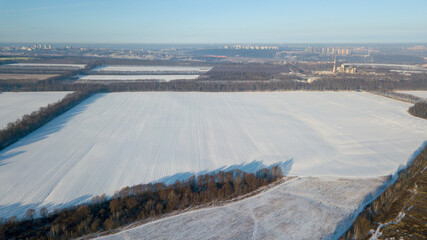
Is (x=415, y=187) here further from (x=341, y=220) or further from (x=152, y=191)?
(x=152, y=191)

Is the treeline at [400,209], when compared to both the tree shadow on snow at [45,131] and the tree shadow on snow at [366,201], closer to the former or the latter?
the tree shadow on snow at [366,201]

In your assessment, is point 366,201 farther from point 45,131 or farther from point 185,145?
point 45,131

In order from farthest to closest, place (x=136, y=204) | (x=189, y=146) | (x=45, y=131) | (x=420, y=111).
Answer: (x=420, y=111) → (x=45, y=131) → (x=189, y=146) → (x=136, y=204)

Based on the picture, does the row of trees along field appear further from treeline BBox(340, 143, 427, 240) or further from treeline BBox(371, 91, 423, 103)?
treeline BBox(340, 143, 427, 240)

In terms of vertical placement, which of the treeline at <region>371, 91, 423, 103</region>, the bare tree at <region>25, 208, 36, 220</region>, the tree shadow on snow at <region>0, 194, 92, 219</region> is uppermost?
the treeline at <region>371, 91, 423, 103</region>

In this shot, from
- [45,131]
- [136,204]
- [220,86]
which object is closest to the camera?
[136,204]

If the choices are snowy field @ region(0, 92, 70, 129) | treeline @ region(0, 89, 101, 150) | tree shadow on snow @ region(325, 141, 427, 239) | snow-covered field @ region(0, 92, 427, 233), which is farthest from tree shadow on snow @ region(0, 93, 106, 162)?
tree shadow on snow @ region(325, 141, 427, 239)

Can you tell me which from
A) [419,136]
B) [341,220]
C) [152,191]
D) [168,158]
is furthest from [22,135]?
[419,136]

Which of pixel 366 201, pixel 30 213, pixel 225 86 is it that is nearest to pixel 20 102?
pixel 30 213
